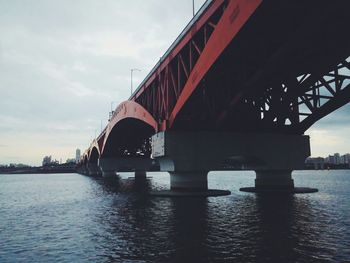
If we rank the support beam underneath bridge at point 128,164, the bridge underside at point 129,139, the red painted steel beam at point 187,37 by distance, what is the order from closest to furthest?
the red painted steel beam at point 187,37 → the bridge underside at point 129,139 → the support beam underneath bridge at point 128,164

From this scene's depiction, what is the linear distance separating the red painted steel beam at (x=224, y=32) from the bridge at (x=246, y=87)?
0.05m

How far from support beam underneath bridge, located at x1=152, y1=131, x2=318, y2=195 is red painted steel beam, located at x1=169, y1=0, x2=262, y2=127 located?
8.43m

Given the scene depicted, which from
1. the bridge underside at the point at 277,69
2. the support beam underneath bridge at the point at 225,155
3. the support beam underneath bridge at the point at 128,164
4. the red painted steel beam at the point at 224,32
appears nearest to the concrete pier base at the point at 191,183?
the support beam underneath bridge at the point at 225,155

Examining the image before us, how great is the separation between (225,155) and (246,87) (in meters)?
11.1

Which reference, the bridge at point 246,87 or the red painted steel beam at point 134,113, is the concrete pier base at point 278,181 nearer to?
the bridge at point 246,87

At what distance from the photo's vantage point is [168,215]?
23.3 metres

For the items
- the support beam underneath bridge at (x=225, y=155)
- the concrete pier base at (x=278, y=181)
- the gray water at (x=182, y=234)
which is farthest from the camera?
the concrete pier base at (x=278, y=181)

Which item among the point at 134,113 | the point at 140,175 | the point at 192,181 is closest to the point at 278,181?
the point at 192,181

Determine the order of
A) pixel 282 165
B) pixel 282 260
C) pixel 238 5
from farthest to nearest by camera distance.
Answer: pixel 282 165
pixel 238 5
pixel 282 260

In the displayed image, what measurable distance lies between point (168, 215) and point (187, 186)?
1118 cm

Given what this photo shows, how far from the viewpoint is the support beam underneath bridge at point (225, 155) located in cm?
3400

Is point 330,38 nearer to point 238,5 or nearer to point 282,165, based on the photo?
point 238,5

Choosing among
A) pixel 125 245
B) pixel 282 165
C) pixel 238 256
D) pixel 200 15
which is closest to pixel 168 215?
pixel 125 245

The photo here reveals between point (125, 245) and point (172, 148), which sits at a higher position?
point (172, 148)
